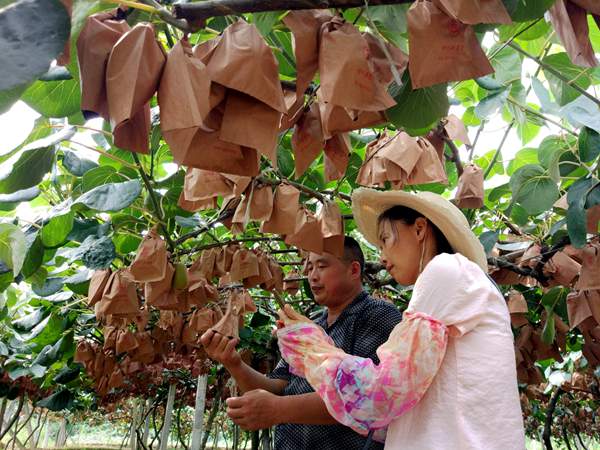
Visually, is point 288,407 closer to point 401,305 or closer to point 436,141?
point 436,141

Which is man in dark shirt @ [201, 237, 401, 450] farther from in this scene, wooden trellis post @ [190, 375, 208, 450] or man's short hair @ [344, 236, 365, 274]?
wooden trellis post @ [190, 375, 208, 450]

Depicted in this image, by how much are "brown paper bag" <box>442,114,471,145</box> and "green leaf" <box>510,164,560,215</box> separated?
34cm

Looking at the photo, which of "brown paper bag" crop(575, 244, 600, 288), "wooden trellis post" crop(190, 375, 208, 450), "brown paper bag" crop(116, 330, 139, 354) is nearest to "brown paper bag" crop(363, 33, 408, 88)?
"brown paper bag" crop(575, 244, 600, 288)

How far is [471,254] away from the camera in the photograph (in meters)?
1.37

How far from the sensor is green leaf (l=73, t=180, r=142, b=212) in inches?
66.4

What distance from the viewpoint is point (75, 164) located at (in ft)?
6.95

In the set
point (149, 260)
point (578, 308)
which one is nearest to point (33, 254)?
point (149, 260)

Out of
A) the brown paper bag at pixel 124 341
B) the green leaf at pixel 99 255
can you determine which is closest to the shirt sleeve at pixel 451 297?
the green leaf at pixel 99 255

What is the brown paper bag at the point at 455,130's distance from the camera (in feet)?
6.29

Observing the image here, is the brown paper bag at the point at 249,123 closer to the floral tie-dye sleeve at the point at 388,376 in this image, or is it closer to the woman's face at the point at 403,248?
the floral tie-dye sleeve at the point at 388,376

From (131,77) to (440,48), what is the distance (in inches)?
14.5

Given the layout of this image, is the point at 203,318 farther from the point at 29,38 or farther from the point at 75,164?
the point at 29,38

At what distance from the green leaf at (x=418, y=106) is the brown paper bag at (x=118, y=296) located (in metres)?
1.46

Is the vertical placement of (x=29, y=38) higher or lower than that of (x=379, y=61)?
higher
